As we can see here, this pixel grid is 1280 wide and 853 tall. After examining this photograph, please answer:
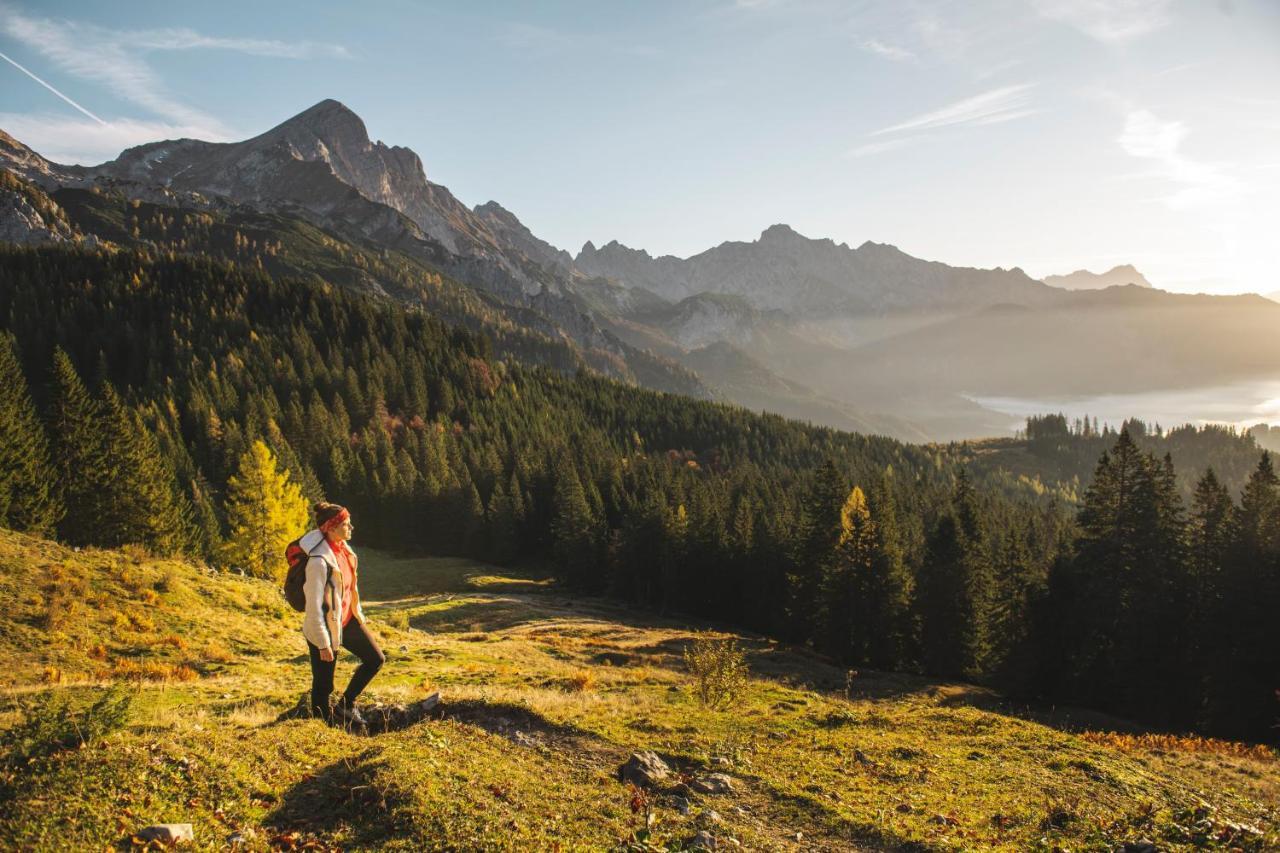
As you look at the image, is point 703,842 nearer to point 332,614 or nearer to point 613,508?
point 332,614

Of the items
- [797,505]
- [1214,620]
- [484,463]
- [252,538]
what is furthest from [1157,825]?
[484,463]

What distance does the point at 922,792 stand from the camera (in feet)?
42.3

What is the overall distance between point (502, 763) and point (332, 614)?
12.7 ft

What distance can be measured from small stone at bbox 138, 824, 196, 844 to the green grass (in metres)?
0.18

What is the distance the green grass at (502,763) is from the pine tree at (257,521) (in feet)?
82.3

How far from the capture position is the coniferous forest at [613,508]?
119ft

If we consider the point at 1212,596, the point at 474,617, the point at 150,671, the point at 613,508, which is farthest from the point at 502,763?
the point at 613,508

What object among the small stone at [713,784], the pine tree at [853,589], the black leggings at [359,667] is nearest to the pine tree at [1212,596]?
the pine tree at [853,589]

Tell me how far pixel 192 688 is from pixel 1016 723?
25.6m

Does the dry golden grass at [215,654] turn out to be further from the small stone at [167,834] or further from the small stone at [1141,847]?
the small stone at [1141,847]

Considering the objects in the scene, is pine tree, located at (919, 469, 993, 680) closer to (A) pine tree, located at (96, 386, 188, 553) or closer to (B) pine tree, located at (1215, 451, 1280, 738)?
(B) pine tree, located at (1215, 451, 1280, 738)

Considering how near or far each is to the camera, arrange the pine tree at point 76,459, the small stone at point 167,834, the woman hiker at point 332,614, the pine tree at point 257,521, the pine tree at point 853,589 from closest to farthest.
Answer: the small stone at point 167,834 → the woman hiker at point 332,614 → the pine tree at point 76,459 → the pine tree at point 853,589 → the pine tree at point 257,521

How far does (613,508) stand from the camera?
101875mm

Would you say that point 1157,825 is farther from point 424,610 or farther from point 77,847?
point 424,610
